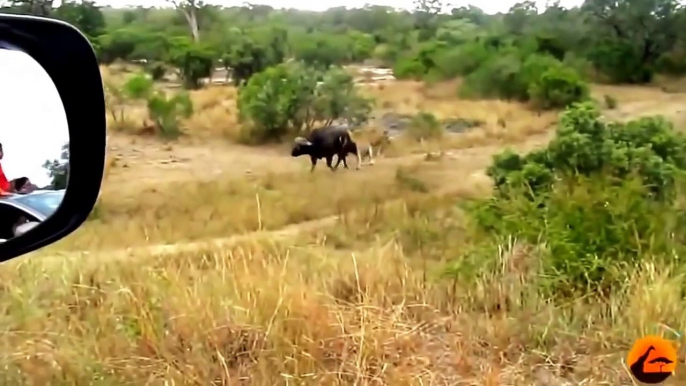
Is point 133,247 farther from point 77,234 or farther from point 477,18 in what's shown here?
point 477,18

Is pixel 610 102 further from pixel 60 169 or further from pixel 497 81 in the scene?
pixel 60 169

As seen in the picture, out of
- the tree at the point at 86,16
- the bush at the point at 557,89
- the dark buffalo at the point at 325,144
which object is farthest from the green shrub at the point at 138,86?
the bush at the point at 557,89

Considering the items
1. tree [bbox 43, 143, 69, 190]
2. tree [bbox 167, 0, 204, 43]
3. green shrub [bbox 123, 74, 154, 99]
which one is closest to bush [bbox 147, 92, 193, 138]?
green shrub [bbox 123, 74, 154, 99]

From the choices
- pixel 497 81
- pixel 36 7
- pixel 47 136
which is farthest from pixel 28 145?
pixel 497 81

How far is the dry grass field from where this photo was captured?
1.67 m

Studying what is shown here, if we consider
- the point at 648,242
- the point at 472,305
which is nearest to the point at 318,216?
the point at 472,305

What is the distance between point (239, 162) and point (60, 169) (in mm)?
817

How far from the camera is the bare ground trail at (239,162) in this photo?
76.1 inches

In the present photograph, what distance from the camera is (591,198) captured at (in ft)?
6.50

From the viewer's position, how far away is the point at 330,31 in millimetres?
2049

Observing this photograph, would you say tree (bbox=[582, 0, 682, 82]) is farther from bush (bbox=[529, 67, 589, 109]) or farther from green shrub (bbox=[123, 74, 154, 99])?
green shrub (bbox=[123, 74, 154, 99])

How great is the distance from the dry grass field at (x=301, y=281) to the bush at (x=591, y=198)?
0.16 ft

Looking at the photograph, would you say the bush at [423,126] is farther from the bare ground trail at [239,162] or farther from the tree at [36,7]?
the tree at [36,7]

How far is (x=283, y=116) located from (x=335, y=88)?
141 millimetres
